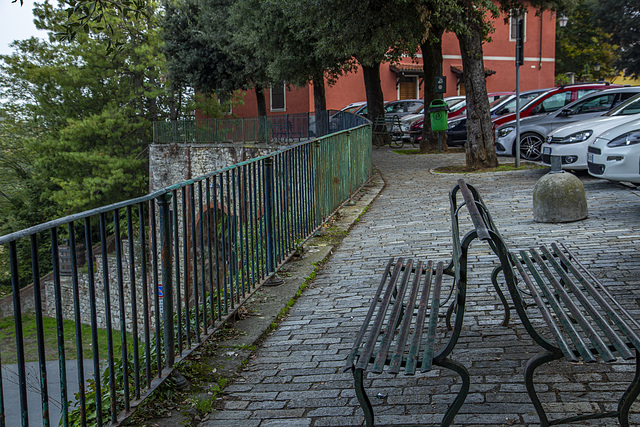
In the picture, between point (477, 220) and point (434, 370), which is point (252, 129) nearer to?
point (434, 370)

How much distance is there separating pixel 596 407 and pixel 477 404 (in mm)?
597

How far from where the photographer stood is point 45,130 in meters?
39.9

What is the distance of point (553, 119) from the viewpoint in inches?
605

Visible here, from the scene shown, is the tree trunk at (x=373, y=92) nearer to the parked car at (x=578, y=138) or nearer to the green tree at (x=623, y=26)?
the parked car at (x=578, y=138)

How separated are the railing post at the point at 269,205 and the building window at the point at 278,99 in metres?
33.4

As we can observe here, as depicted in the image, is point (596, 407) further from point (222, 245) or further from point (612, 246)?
point (612, 246)

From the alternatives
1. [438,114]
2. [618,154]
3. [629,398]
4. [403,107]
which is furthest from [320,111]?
[629,398]

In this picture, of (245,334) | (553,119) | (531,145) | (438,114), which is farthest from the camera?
(438,114)

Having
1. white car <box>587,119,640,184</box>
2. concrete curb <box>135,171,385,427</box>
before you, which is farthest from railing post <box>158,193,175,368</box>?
white car <box>587,119,640,184</box>

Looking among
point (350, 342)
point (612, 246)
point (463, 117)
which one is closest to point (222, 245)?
point (350, 342)

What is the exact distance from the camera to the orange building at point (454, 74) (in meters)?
37.9

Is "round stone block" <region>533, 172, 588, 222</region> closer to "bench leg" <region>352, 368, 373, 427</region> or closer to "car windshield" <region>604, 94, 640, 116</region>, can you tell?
"car windshield" <region>604, 94, 640, 116</region>

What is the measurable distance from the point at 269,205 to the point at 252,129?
25.1m

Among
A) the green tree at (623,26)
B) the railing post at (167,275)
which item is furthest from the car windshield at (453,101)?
the green tree at (623,26)
